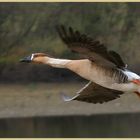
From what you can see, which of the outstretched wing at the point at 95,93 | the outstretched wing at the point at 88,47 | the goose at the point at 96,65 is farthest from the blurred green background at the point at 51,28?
the outstretched wing at the point at 88,47

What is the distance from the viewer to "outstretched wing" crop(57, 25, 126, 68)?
8.84ft

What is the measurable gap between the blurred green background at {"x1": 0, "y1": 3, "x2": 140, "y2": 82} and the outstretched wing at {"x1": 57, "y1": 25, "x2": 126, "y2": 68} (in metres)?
3.38

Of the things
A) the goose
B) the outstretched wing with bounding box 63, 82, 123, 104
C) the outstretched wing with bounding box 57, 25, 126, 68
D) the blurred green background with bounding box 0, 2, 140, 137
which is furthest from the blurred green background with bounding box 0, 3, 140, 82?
the outstretched wing with bounding box 57, 25, 126, 68

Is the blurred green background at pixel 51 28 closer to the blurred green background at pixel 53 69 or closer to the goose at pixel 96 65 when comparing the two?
the blurred green background at pixel 53 69

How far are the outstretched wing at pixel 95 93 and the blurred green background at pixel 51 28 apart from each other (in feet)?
10.3

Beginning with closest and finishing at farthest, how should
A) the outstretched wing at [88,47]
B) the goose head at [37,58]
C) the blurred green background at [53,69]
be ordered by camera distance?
the outstretched wing at [88,47], the goose head at [37,58], the blurred green background at [53,69]

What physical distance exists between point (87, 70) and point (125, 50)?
11.4 ft

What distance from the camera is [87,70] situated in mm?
2863

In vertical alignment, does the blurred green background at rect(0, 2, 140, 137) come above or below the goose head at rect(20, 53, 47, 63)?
below

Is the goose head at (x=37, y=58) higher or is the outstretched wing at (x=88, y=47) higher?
the outstretched wing at (x=88, y=47)

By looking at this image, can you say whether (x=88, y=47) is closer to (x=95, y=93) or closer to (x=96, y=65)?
(x=96, y=65)

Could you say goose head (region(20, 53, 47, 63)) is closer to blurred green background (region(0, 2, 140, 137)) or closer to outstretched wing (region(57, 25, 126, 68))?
outstretched wing (region(57, 25, 126, 68))

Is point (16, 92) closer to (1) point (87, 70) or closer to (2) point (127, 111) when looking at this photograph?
(2) point (127, 111)

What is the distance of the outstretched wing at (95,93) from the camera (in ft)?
10.0
